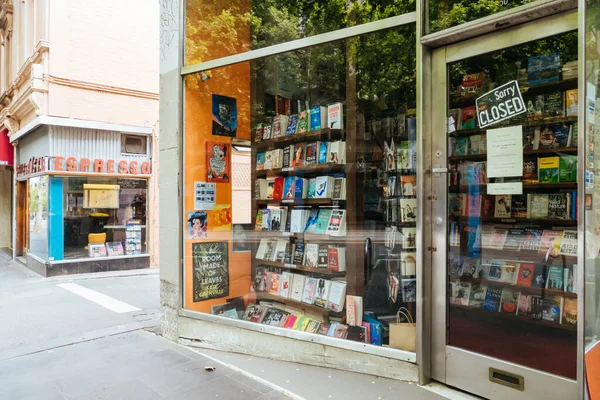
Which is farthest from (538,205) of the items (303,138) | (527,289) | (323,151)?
(303,138)

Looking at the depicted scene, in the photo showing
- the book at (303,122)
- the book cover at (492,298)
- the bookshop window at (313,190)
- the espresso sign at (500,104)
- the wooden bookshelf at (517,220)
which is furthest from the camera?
the book at (303,122)

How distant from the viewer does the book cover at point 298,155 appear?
4.99m

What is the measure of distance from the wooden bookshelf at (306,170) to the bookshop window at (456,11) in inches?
68.9

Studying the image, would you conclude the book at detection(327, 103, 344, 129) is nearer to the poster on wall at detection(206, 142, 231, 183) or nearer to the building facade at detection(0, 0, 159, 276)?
the poster on wall at detection(206, 142, 231, 183)

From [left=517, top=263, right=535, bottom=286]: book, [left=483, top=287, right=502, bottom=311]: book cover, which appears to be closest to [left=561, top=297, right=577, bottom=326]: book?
[left=517, top=263, right=535, bottom=286]: book

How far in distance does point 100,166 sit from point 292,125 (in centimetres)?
725

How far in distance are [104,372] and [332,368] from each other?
2.23 metres

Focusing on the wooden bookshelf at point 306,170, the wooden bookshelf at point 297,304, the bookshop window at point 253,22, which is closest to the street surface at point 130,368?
the wooden bookshelf at point 297,304

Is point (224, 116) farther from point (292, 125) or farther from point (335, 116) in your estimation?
point (335, 116)

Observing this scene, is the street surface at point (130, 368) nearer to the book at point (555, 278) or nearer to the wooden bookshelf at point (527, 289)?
the wooden bookshelf at point (527, 289)

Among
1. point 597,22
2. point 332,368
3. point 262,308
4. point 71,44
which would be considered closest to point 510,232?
point 597,22

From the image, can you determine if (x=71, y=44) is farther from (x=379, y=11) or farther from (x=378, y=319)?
(x=378, y=319)

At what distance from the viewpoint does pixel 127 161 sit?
10.9 m

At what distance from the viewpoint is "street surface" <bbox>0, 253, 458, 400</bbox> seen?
3.55 meters
